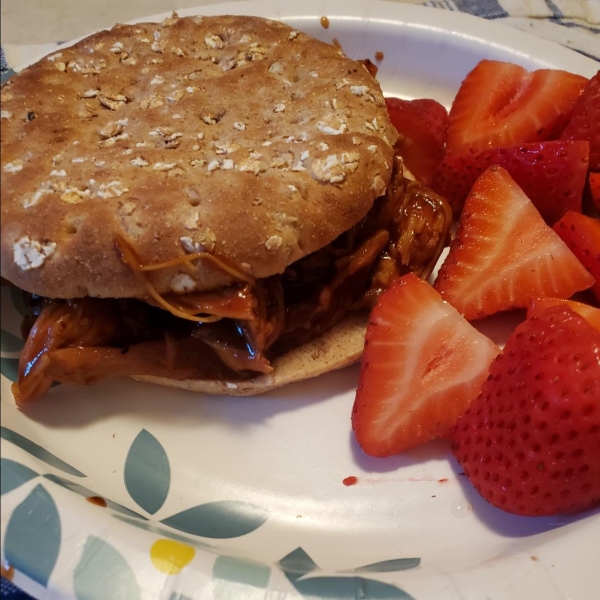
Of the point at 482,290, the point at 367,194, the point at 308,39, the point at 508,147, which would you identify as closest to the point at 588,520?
the point at 482,290

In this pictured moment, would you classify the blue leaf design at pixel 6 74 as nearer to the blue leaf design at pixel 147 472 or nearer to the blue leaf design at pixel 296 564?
the blue leaf design at pixel 147 472

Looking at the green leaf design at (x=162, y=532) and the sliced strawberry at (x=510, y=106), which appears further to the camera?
the sliced strawberry at (x=510, y=106)

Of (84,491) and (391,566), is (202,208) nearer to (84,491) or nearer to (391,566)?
(84,491)

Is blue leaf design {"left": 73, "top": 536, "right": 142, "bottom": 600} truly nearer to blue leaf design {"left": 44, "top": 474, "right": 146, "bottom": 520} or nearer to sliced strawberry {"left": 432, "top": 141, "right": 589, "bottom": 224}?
blue leaf design {"left": 44, "top": 474, "right": 146, "bottom": 520}

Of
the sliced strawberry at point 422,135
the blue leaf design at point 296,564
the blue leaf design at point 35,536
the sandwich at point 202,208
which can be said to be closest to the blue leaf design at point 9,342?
the sandwich at point 202,208

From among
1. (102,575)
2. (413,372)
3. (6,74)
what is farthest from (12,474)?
(6,74)

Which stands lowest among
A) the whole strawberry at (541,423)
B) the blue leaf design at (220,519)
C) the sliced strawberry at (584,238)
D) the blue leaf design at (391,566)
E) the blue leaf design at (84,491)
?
the blue leaf design at (220,519)

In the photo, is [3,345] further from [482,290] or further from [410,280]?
[482,290]
